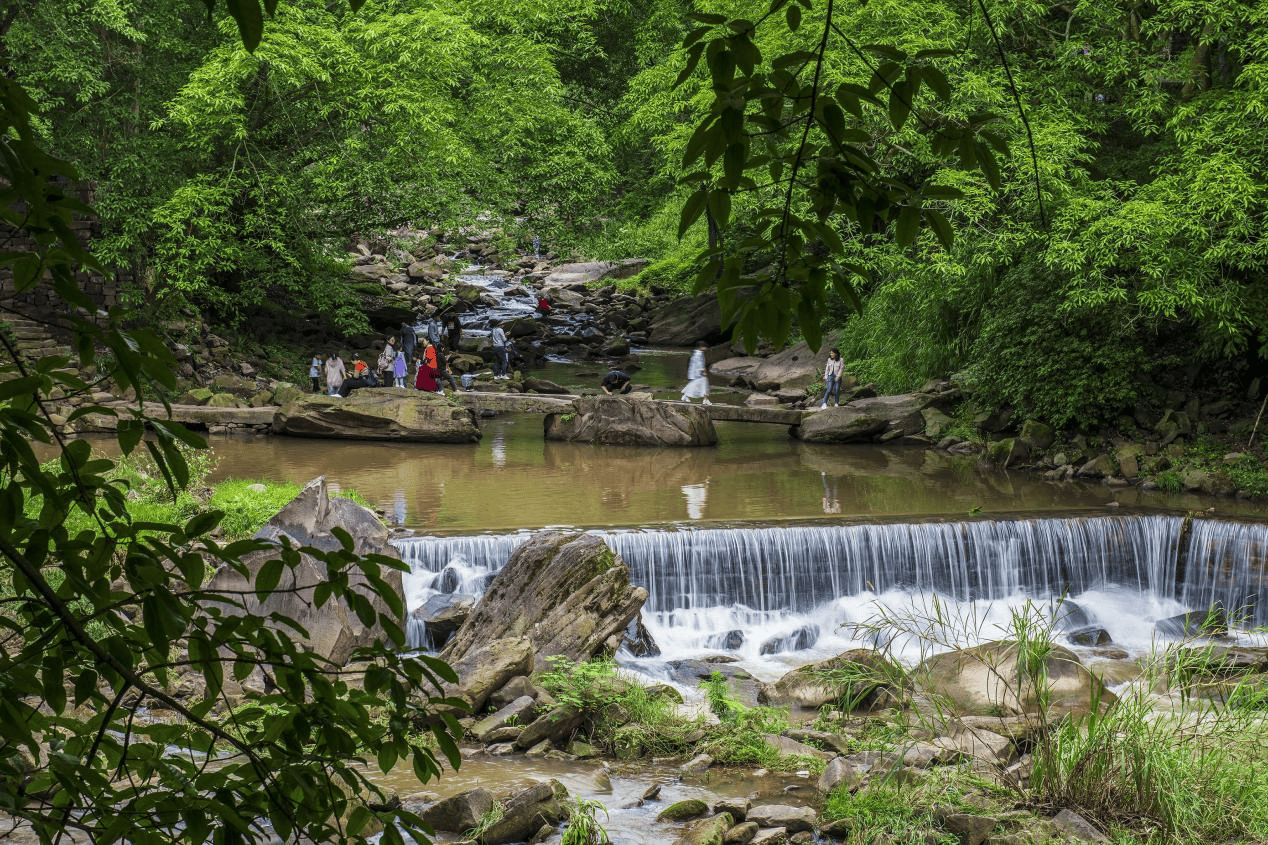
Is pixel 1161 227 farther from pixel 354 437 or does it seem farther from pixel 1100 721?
pixel 354 437

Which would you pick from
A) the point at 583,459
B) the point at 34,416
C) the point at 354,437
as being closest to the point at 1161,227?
the point at 583,459

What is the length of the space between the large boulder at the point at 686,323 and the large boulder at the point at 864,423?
13.0 metres

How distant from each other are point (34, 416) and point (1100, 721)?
246 inches

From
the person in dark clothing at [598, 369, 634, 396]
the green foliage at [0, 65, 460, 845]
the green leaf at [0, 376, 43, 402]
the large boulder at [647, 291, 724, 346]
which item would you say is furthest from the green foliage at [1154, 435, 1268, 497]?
the large boulder at [647, 291, 724, 346]

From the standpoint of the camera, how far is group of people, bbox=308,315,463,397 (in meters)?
21.9

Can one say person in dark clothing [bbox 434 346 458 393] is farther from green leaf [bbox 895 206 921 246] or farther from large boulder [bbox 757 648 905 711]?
green leaf [bbox 895 206 921 246]

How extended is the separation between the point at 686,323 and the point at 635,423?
49.4 ft

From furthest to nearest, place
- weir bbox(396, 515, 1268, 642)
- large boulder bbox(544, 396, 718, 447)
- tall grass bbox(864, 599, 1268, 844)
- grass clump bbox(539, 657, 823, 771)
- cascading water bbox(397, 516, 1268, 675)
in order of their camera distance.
Result: large boulder bbox(544, 396, 718, 447), weir bbox(396, 515, 1268, 642), cascading water bbox(397, 516, 1268, 675), grass clump bbox(539, 657, 823, 771), tall grass bbox(864, 599, 1268, 844)

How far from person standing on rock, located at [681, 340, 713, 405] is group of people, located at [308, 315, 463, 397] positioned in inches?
209

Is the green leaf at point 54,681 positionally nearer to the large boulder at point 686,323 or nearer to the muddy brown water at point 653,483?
the muddy brown water at point 653,483

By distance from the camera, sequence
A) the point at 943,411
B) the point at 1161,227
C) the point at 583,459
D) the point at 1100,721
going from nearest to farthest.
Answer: the point at 1100,721 → the point at 1161,227 → the point at 583,459 → the point at 943,411

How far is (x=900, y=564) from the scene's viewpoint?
13414mm

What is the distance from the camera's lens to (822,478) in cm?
1745

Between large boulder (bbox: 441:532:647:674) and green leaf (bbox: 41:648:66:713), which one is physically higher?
green leaf (bbox: 41:648:66:713)
